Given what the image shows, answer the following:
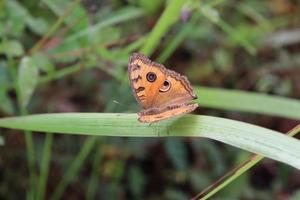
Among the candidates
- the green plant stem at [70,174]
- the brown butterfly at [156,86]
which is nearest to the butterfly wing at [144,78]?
the brown butterfly at [156,86]

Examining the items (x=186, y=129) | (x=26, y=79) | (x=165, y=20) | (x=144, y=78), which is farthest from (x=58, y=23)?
(x=186, y=129)

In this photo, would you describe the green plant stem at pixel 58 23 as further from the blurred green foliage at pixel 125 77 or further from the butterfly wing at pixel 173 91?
the butterfly wing at pixel 173 91

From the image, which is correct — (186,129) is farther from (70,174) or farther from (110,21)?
(70,174)

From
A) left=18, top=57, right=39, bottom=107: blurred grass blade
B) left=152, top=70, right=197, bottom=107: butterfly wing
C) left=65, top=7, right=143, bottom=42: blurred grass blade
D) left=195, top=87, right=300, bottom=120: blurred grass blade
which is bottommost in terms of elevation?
left=152, top=70, right=197, bottom=107: butterfly wing

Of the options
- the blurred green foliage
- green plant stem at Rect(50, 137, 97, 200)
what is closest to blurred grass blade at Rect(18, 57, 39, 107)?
the blurred green foliage

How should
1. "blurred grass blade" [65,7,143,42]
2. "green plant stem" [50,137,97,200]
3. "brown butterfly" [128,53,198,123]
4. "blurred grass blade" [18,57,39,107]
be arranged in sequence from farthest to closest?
"green plant stem" [50,137,97,200] < "blurred grass blade" [65,7,143,42] < "blurred grass blade" [18,57,39,107] < "brown butterfly" [128,53,198,123]

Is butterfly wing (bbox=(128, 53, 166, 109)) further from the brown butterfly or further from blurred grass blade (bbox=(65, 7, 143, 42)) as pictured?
blurred grass blade (bbox=(65, 7, 143, 42))

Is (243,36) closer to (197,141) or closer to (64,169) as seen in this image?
(197,141)
